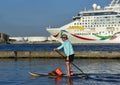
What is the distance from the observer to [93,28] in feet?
308

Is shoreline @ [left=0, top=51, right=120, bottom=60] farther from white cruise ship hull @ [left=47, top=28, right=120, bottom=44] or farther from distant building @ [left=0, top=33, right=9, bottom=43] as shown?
distant building @ [left=0, top=33, right=9, bottom=43]

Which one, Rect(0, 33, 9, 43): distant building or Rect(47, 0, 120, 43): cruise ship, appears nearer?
Rect(47, 0, 120, 43): cruise ship

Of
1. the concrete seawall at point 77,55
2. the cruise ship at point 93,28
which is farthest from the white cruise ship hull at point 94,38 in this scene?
the concrete seawall at point 77,55

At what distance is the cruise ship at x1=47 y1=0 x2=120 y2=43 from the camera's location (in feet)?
303

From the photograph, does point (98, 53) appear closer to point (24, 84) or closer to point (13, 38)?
point (24, 84)

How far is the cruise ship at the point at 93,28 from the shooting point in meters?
92.5

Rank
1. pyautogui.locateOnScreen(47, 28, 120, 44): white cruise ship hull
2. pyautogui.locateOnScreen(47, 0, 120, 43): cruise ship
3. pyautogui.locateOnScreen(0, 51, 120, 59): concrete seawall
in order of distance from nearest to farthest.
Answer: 1. pyautogui.locateOnScreen(0, 51, 120, 59): concrete seawall
2. pyautogui.locateOnScreen(47, 28, 120, 44): white cruise ship hull
3. pyautogui.locateOnScreen(47, 0, 120, 43): cruise ship

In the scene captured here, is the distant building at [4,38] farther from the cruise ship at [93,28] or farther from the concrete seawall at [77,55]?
the concrete seawall at [77,55]

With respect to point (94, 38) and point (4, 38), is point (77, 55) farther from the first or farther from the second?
A: point (4, 38)

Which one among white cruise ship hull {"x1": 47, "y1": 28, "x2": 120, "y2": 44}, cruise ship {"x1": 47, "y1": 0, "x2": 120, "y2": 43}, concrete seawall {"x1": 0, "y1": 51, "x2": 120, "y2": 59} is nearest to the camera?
concrete seawall {"x1": 0, "y1": 51, "x2": 120, "y2": 59}

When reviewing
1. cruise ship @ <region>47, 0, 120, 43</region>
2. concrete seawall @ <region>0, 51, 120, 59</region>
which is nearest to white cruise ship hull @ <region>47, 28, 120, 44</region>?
cruise ship @ <region>47, 0, 120, 43</region>

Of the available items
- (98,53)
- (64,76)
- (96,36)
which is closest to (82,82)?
(64,76)

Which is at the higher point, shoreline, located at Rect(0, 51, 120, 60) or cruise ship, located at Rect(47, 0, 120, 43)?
cruise ship, located at Rect(47, 0, 120, 43)

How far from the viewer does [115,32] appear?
9294 centimetres
